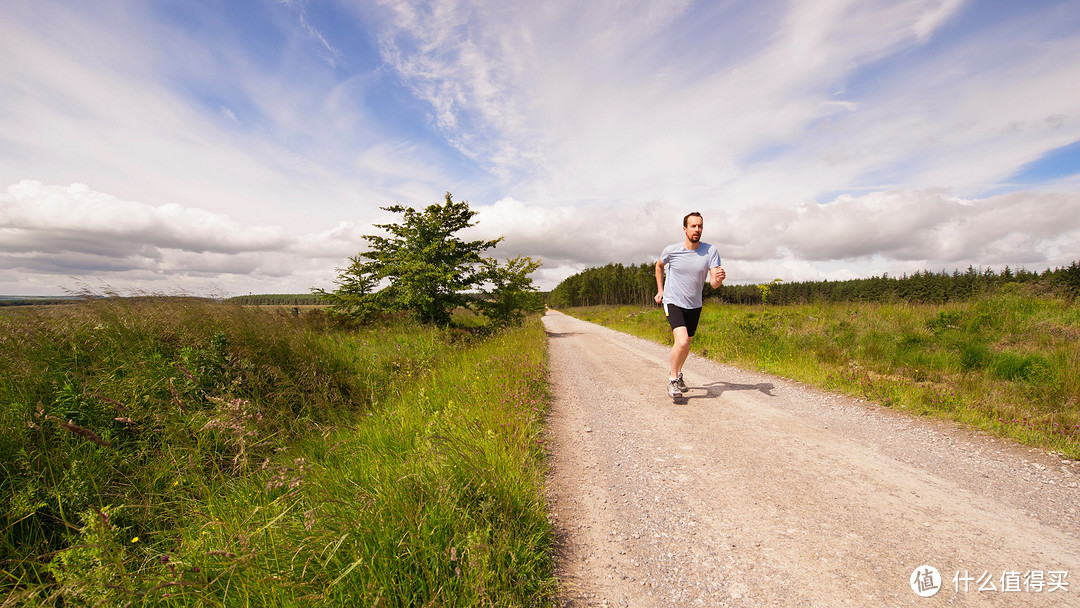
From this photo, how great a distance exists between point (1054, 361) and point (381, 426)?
8273 mm

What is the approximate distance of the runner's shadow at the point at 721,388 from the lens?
5.57 meters

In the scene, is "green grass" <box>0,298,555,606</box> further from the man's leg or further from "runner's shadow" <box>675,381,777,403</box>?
"runner's shadow" <box>675,381,777,403</box>

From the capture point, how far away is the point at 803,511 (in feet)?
8.39

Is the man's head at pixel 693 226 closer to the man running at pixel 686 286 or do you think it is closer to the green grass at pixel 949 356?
the man running at pixel 686 286

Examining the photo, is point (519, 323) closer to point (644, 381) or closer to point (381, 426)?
point (644, 381)

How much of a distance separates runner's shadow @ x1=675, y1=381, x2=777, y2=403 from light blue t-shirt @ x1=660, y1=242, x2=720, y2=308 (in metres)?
1.33

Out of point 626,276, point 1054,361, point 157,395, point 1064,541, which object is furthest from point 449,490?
point 626,276

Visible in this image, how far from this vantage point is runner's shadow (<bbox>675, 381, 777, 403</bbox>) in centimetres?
557

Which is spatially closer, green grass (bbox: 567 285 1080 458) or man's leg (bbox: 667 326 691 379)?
green grass (bbox: 567 285 1080 458)

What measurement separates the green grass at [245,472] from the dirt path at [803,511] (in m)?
0.44
